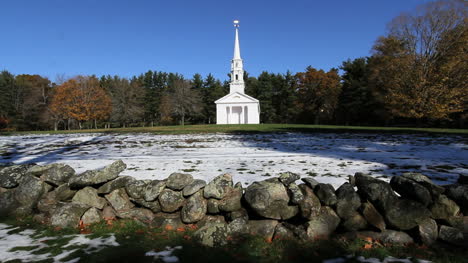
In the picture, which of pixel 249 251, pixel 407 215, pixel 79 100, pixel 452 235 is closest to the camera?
pixel 249 251

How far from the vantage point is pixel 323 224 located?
3727 millimetres

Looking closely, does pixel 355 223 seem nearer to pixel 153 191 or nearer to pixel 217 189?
pixel 217 189

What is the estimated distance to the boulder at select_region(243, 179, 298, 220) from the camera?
12.4 ft

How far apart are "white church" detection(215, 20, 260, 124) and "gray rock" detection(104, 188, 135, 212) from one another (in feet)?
144

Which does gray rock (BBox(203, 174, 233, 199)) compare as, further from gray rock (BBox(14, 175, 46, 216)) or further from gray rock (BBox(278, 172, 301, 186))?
gray rock (BBox(14, 175, 46, 216))

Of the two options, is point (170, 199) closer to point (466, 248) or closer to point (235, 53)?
point (466, 248)

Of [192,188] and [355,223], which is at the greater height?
[192,188]

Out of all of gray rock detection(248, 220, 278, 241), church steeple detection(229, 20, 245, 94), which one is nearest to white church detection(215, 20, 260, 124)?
church steeple detection(229, 20, 245, 94)

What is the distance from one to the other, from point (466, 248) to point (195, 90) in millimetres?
64167

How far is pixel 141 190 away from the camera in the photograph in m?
4.38

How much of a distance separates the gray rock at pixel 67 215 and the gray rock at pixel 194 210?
1.82 meters

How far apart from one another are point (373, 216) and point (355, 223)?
0.96 ft

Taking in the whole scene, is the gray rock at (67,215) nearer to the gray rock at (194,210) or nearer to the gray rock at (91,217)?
the gray rock at (91,217)

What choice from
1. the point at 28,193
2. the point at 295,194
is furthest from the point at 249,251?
the point at 28,193
